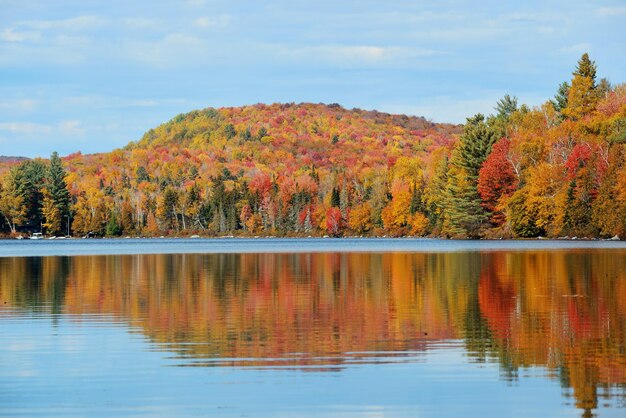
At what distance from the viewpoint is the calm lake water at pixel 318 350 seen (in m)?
12.7

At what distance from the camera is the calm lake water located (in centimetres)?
1274

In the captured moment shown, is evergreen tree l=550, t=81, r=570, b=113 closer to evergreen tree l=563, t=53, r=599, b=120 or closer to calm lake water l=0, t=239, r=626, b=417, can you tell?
evergreen tree l=563, t=53, r=599, b=120

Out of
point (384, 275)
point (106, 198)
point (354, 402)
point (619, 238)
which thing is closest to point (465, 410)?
point (354, 402)

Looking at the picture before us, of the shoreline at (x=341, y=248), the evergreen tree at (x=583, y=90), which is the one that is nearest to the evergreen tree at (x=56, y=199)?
the shoreline at (x=341, y=248)

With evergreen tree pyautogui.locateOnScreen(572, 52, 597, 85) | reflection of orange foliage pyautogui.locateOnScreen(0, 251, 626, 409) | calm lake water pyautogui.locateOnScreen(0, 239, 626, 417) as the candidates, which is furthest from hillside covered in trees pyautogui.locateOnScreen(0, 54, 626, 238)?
calm lake water pyautogui.locateOnScreen(0, 239, 626, 417)

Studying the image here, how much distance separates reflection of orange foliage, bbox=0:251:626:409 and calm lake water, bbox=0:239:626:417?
0.19 ft

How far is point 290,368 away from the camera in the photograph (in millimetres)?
15156

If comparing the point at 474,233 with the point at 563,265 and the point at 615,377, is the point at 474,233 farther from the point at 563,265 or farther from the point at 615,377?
the point at 615,377

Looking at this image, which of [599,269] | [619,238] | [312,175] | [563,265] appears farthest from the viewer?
[312,175]

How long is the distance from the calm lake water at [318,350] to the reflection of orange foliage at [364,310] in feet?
0.19

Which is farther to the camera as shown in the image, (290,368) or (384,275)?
(384,275)

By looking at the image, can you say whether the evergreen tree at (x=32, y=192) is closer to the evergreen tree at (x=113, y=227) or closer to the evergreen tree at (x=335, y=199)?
the evergreen tree at (x=113, y=227)

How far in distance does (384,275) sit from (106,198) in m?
167

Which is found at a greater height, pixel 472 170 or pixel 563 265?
pixel 472 170
